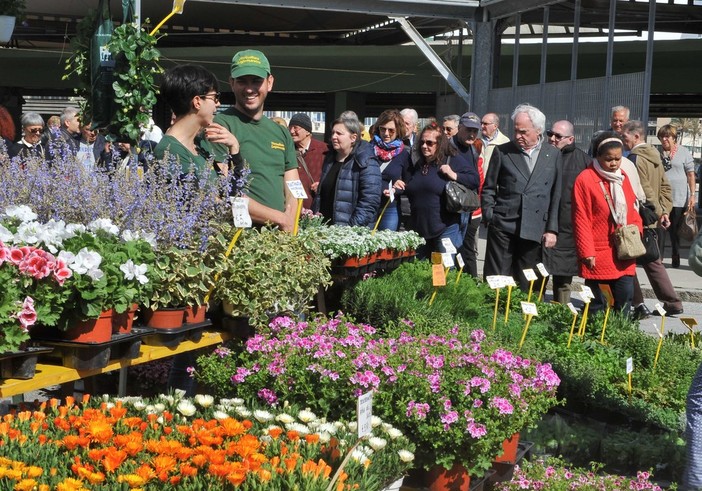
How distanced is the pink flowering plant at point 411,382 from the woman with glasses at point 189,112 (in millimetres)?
832

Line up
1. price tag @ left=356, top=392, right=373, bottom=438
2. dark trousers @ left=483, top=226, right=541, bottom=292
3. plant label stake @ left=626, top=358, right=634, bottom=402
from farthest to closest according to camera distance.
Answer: dark trousers @ left=483, top=226, right=541, bottom=292, plant label stake @ left=626, top=358, right=634, bottom=402, price tag @ left=356, top=392, right=373, bottom=438

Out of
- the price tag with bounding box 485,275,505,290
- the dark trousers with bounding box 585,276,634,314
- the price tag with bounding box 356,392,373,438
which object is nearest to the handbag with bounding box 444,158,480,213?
the dark trousers with bounding box 585,276,634,314

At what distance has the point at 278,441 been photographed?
321 centimetres

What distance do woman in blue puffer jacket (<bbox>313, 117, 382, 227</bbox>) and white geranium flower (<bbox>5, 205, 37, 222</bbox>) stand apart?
3.64m

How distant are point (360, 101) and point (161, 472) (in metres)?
29.4

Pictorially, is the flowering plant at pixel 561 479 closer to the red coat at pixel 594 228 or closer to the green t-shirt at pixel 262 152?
the green t-shirt at pixel 262 152

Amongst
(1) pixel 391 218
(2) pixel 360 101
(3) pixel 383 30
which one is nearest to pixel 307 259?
(1) pixel 391 218

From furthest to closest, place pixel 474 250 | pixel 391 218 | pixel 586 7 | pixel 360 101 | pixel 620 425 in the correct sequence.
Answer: pixel 360 101 < pixel 586 7 < pixel 474 250 < pixel 391 218 < pixel 620 425

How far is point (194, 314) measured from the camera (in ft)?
13.6

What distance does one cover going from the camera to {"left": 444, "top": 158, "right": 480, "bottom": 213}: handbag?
8.02m

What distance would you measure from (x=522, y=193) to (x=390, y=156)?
137 centimetres

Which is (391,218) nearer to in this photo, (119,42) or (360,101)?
(119,42)

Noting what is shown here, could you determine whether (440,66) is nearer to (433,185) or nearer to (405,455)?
(433,185)

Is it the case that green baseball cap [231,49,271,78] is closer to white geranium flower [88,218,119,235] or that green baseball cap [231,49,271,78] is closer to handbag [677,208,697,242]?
white geranium flower [88,218,119,235]
